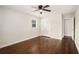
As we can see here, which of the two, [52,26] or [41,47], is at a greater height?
[52,26]

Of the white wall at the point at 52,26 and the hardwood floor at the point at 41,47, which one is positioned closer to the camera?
the hardwood floor at the point at 41,47

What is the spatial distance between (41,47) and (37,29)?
1.40 ft

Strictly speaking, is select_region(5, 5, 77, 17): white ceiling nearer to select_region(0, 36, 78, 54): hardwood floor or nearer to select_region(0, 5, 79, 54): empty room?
select_region(0, 5, 79, 54): empty room

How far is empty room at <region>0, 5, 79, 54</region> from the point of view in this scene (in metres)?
1.47

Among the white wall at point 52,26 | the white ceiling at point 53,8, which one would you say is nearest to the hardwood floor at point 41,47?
the white wall at point 52,26

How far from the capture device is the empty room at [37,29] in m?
1.47

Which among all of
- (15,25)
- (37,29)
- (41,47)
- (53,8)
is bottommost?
(41,47)

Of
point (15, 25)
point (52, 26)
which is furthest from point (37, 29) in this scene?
point (15, 25)

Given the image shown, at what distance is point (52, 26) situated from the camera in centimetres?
166

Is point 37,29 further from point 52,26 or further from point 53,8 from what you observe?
point 53,8

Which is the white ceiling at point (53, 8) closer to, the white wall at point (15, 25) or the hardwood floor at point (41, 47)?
the white wall at point (15, 25)

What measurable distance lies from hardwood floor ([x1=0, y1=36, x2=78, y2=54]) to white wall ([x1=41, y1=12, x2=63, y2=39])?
12cm
